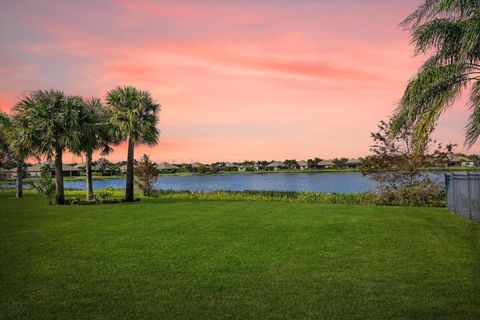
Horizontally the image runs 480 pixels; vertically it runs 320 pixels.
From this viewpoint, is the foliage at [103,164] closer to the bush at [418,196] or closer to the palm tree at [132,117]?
the palm tree at [132,117]

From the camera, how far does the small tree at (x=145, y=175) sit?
3753cm

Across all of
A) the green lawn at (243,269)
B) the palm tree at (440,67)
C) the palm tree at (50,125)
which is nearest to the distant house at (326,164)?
the palm tree at (50,125)

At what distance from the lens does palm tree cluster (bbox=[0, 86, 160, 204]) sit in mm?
25438

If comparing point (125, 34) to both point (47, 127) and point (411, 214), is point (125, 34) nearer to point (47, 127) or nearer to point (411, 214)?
point (47, 127)

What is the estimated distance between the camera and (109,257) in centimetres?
998

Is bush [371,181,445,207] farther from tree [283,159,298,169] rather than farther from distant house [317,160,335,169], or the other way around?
tree [283,159,298,169]

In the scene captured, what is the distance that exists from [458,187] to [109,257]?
15.5 meters

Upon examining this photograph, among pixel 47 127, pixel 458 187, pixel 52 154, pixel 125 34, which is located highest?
pixel 125 34

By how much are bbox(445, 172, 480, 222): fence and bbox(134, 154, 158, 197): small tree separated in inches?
1034

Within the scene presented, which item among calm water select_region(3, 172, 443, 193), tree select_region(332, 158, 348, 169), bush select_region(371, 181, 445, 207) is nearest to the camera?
bush select_region(371, 181, 445, 207)

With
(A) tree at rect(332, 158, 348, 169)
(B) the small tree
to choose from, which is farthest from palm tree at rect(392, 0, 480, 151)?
(A) tree at rect(332, 158, 348, 169)

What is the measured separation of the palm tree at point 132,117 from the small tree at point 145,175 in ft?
26.8

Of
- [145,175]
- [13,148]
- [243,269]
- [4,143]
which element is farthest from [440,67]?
[4,143]

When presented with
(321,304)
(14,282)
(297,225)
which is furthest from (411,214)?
(14,282)
